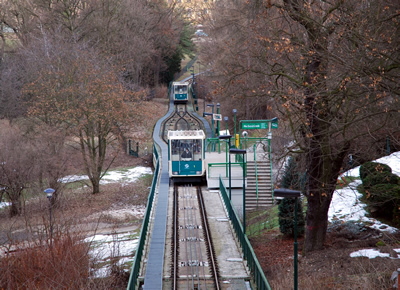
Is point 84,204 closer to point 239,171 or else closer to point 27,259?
point 239,171

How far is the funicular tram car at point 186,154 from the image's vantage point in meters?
25.8

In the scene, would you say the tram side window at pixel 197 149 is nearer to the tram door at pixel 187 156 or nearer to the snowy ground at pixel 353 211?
the tram door at pixel 187 156

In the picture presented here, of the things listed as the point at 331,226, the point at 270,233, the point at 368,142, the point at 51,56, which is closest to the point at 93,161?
the point at 51,56

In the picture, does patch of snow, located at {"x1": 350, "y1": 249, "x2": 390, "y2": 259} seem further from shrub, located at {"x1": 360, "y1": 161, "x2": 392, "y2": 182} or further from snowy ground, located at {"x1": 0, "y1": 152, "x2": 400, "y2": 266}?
shrub, located at {"x1": 360, "y1": 161, "x2": 392, "y2": 182}

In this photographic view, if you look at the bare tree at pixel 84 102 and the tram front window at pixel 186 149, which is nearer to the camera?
the tram front window at pixel 186 149

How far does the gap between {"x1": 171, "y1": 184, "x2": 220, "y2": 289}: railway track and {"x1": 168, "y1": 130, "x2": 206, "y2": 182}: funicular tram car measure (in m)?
1.86

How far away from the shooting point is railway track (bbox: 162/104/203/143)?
48.8 meters

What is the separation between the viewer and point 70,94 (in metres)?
32.7

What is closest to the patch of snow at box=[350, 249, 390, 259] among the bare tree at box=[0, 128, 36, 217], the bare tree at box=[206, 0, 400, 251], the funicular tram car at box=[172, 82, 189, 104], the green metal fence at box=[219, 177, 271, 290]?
the bare tree at box=[206, 0, 400, 251]

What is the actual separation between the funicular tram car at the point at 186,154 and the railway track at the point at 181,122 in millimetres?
17734

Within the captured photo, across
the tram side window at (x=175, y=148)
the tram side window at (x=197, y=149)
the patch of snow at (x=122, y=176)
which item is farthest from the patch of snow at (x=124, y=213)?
the patch of snow at (x=122, y=176)

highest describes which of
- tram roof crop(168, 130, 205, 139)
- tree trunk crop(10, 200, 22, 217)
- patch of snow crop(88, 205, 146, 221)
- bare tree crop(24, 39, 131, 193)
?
bare tree crop(24, 39, 131, 193)

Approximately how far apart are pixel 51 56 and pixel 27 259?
26965 mm

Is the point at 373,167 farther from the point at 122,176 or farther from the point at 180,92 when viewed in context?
the point at 180,92
